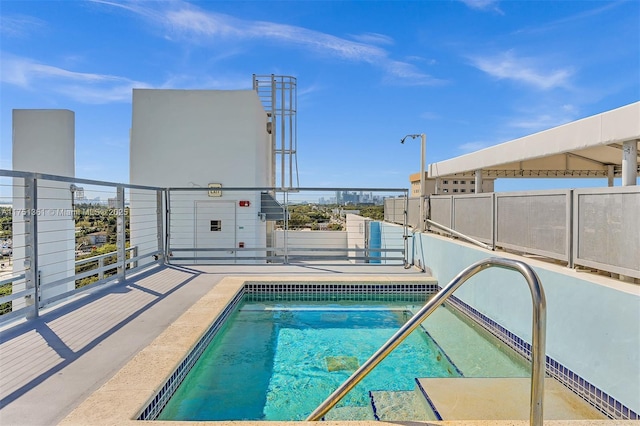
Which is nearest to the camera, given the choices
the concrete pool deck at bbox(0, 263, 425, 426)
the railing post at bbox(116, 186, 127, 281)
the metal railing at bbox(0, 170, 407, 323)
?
the concrete pool deck at bbox(0, 263, 425, 426)

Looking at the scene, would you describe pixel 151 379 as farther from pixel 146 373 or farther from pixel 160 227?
pixel 160 227

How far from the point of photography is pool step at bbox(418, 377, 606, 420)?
216 cm

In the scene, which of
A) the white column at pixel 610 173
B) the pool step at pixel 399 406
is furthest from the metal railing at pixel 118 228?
the white column at pixel 610 173

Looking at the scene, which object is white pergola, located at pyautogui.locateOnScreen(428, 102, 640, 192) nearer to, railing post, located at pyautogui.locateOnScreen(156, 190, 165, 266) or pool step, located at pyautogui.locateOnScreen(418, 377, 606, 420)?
pool step, located at pyautogui.locateOnScreen(418, 377, 606, 420)

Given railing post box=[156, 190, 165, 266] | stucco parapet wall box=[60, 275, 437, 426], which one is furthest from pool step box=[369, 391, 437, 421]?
railing post box=[156, 190, 165, 266]

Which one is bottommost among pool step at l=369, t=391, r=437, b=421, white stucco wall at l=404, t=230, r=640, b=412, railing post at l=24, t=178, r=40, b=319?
pool step at l=369, t=391, r=437, b=421

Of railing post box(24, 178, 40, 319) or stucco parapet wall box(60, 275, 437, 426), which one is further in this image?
railing post box(24, 178, 40, 319)

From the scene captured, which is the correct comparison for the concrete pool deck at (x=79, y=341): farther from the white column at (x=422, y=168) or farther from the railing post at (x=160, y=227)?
the white column at (x=422, y=168)

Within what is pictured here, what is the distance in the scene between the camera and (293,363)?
11.5 feet

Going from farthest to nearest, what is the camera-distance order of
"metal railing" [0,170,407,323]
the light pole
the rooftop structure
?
the light pole < "metal railing" [0,170,407,323] < the rooftop structure

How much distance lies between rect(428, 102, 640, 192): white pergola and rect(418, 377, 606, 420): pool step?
2.12 m

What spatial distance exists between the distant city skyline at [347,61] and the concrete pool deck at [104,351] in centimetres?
201

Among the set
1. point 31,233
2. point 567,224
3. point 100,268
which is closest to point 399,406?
→ point 567,224

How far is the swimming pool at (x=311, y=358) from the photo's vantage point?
8.95ft
